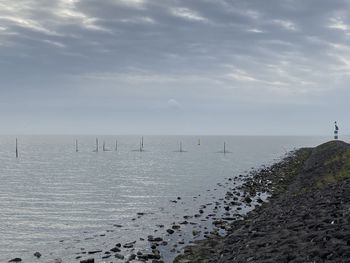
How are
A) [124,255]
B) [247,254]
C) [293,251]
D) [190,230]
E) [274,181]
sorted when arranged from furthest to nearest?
[274,181] < [190,230] < [124,255] < [247,254] < [293,251]

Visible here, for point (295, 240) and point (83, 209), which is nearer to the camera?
point (295, 240)

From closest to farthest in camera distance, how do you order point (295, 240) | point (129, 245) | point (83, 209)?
point (295, 240)
point (129, 245)
point (83, 209)

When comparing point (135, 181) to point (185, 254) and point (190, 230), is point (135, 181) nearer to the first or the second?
point (190, 230)

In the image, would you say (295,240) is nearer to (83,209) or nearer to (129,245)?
(129,245)

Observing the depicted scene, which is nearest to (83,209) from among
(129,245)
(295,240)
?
(129,245)

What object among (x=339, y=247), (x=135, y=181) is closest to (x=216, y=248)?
(x=339, y=247)

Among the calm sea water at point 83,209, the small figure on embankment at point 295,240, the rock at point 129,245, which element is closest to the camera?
the small figure on embankment at point 295,240

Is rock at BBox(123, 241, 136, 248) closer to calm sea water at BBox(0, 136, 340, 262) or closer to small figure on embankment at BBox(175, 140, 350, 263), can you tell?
calm sea water at BBox(0, 136, 340, 262)

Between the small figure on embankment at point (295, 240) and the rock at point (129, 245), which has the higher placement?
the small figure on embankment at point (295, 240)

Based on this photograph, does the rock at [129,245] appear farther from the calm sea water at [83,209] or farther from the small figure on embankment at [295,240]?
the small figure on embankment at [295,240]

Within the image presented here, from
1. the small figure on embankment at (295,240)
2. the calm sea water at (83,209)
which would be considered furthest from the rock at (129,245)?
the small figure on embankment at (295,240)

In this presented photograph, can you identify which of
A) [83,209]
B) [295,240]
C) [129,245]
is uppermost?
[295,240]

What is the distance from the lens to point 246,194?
47.8m

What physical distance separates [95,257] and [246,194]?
90.3 feet
